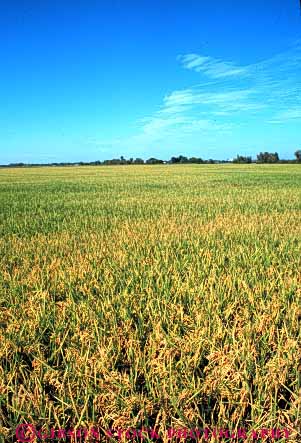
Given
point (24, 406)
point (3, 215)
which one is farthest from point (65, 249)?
point (3, 215)

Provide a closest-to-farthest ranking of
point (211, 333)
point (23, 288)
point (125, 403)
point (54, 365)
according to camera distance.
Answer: point (125, 403) < point (54, 365) < point (211, 333) < point (23, 288)

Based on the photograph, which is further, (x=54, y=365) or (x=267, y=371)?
(x=54, y=365)

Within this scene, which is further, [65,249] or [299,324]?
[65,249]

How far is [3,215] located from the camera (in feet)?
27.5

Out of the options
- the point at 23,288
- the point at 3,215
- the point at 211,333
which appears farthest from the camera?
the point at 3,215

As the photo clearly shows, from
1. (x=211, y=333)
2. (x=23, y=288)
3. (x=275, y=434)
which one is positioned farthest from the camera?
(x=23, y=288)

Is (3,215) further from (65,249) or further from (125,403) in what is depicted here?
(125,403)

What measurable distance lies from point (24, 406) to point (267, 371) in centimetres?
115

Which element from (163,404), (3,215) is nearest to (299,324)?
(163,404)

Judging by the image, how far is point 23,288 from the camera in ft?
9.61

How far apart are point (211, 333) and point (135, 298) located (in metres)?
0.75

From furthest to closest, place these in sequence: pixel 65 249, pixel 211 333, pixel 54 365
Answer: pixel 65 249 → pixel 211 333 → pixel 54 365

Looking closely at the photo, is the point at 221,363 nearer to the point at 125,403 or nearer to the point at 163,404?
the point at 163,404

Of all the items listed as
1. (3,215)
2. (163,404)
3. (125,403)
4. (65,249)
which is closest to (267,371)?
(163,404)
